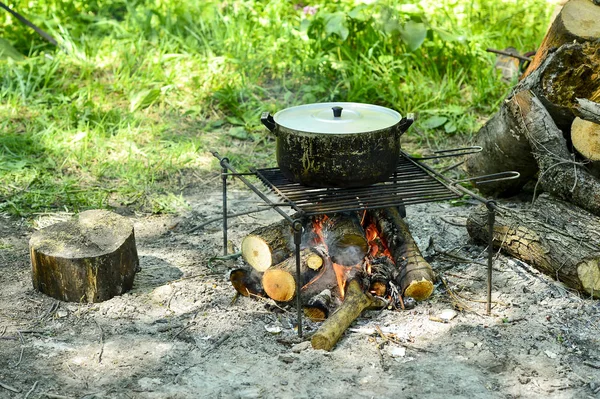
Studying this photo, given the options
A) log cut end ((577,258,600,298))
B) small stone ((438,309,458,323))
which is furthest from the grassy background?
log cut end ((577,258,600,298))

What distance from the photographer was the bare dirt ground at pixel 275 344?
10.7 ft

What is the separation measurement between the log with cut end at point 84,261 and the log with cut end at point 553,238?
6.60 feet

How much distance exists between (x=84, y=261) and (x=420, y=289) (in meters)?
1.68

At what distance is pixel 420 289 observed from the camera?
153 inches

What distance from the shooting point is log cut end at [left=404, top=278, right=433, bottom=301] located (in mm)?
3852

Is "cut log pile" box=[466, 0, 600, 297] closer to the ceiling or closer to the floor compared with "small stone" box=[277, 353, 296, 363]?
closer to the ceiling

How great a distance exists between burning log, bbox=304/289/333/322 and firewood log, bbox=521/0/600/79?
6.33ft

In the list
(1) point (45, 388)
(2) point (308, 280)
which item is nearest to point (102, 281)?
(1) point (45, 388)

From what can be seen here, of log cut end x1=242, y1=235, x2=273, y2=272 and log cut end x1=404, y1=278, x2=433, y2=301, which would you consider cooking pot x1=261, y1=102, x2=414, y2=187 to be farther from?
log cut end x1=404, y1=278, x2=433, y2=301

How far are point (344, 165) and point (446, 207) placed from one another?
188 cm

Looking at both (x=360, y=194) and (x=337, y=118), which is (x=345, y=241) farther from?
(x=337, y=118)

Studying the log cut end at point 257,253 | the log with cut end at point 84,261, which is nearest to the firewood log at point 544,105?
the log cut end at point 257,253

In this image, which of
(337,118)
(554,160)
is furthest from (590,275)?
(337,118)

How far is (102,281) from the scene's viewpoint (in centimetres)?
396
